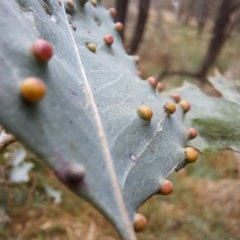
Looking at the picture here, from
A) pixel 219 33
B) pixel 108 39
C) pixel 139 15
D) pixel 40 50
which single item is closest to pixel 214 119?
pixel 108 39

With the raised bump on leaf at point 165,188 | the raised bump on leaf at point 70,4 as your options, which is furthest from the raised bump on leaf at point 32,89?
the raised bump on leaf at point 70,4

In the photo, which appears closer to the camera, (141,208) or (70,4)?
(70,4)

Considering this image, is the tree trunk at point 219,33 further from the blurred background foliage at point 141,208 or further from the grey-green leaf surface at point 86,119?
the grey-green leaf surface at point 86,119

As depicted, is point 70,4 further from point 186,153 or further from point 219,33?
point 219,33

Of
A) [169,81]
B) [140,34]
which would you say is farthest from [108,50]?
[169,81]

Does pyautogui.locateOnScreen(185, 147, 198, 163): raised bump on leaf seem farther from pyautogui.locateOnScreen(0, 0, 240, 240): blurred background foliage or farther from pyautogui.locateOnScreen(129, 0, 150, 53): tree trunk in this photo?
pyautogui.locateOnScreen(129, 0, 150, 53): tree trunk

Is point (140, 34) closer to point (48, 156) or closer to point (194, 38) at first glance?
point (48, 156)
